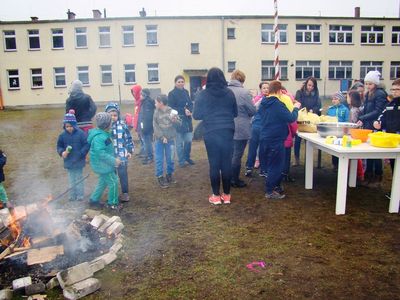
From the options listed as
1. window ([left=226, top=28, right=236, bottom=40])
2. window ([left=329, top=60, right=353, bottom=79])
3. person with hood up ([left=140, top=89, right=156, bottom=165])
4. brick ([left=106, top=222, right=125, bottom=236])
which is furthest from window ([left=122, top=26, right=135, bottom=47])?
brick ([left=106, top=222, right=125, bottom=236])

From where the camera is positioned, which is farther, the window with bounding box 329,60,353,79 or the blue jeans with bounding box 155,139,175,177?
the window with bounding box 329,60,353,79

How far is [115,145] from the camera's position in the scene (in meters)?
5.81

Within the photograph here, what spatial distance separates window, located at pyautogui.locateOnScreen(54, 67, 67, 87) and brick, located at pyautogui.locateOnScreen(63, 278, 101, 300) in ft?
93.6

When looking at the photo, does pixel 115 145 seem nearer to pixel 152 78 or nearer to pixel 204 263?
pixel 204 263

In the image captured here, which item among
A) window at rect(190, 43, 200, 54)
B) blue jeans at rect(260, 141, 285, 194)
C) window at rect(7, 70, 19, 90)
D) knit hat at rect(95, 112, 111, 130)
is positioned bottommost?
blue jeans at rect(260, 141, 285, 194)

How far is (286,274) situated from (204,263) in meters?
0.87

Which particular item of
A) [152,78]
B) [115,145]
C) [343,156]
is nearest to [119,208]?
[115,145]

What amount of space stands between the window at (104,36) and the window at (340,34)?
19.0m

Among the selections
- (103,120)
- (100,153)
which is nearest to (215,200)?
(100,153)

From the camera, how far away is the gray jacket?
6.38 metres

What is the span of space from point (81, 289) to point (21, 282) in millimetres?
597

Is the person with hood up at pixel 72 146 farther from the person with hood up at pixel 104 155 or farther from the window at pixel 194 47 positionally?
the window at pixel 194 47

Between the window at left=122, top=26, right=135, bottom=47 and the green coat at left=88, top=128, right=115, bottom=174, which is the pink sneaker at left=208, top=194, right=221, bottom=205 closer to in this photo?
the green coat at left=88, top=128, right=115, bottom=174

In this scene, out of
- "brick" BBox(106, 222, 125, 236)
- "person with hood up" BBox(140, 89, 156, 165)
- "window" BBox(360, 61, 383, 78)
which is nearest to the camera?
"brick" BBox(106, 222, 125, 236)
